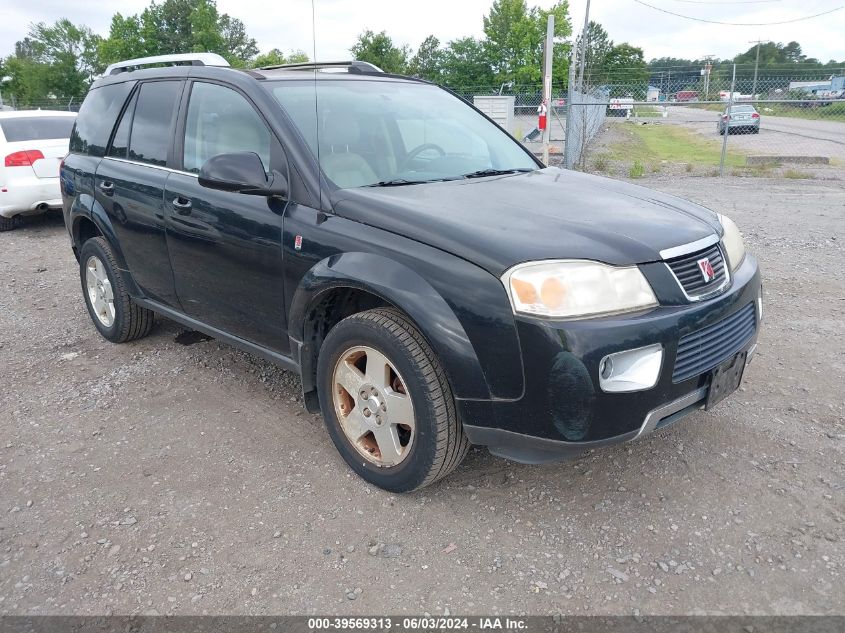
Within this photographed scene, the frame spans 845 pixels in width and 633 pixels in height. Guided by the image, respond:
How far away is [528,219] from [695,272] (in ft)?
2.28

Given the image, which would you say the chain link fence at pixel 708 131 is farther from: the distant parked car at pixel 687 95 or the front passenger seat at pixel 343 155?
the front passenger seat at pixel 343 155

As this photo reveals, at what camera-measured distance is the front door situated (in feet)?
10.6

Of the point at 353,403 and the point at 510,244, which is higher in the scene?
the point at 510,244

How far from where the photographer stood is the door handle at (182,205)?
3590 mm

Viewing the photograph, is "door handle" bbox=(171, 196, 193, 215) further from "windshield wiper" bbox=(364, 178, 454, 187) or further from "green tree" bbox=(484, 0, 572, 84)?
"green tree" bbox=(484, 0, 572, 84)

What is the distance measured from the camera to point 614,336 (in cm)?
233

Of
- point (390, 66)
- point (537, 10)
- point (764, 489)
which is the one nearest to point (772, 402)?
point (764, 489)

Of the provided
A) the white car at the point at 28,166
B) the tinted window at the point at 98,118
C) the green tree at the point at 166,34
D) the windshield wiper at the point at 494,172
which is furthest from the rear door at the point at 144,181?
the green tree at the point at 166,34

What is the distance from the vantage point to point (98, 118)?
4.62 meters

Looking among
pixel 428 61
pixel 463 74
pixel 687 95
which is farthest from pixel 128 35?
pixel 687 95

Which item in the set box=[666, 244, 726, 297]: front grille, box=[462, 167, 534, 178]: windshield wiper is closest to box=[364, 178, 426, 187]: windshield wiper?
box=[462, 167, 534, 178]: windshield wiper

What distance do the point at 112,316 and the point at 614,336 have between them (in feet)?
12.6

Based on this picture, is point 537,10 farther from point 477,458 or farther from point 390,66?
point 477,458

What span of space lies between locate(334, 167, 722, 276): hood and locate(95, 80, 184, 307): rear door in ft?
Result: 4.93
